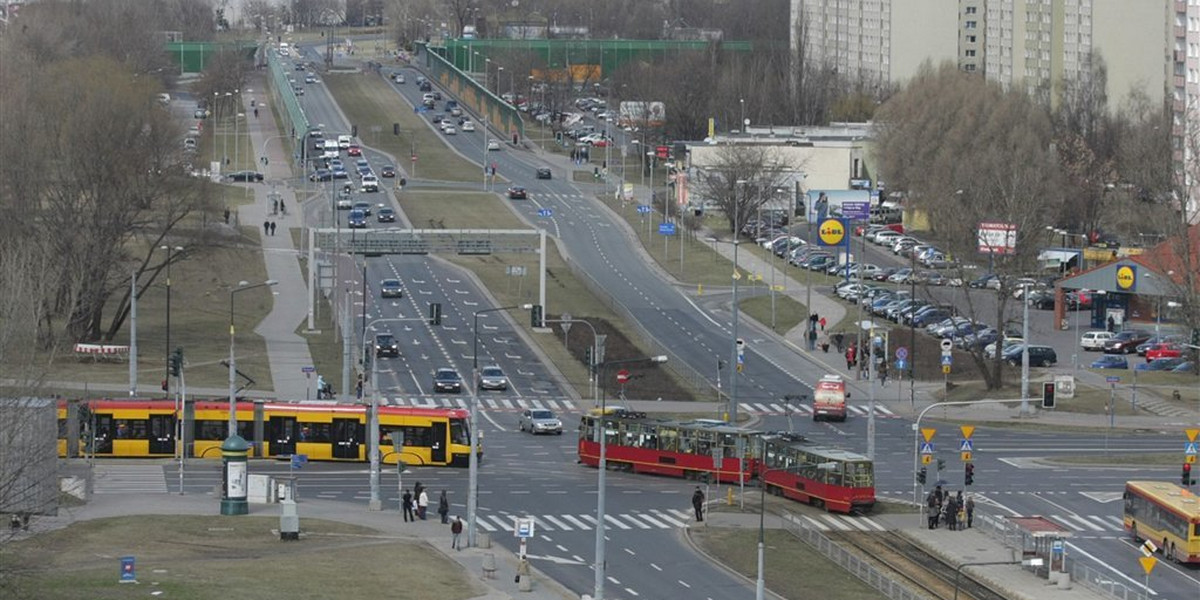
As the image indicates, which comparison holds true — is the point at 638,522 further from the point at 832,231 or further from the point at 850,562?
the point at 832,231

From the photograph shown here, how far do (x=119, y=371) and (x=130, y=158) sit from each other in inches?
572

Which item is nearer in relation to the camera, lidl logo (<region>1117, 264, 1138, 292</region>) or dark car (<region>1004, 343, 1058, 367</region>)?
dark car (<region>1004, 343, 1058, 367</region>)

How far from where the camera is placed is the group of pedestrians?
81.6 meters

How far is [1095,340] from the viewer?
428ft

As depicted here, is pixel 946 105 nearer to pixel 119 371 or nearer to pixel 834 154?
pixel 834 154

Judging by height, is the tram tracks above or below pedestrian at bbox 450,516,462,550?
below

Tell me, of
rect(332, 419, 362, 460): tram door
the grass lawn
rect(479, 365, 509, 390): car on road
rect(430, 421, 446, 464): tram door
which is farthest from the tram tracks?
rect(479, 365, 509, 390): car on road

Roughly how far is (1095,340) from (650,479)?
150ft

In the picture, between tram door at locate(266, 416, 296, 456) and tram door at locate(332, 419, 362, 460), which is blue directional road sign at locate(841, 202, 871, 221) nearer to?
tram door at locate(332, 419, 362, 460)

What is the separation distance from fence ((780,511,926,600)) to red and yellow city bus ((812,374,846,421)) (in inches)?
991

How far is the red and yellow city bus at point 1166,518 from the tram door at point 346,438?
3048 cm

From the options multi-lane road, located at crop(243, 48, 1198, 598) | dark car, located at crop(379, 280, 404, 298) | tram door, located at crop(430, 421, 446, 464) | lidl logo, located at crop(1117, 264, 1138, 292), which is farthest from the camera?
dark car, located at crop(379, 280, 404, 298)

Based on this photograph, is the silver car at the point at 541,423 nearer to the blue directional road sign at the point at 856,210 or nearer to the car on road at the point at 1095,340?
the car on road at the point at 1095,340

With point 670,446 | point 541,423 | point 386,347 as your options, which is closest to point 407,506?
point 670,446
